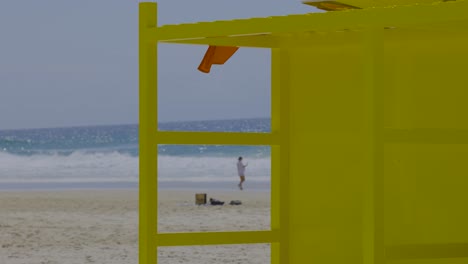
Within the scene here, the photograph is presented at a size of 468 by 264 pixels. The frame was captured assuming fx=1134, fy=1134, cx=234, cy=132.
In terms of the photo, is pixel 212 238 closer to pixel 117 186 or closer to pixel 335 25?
pixel 335 25

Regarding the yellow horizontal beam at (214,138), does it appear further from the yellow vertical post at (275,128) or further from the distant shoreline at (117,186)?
the distant shoreline at (117,186)

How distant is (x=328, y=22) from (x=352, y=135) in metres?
1.13

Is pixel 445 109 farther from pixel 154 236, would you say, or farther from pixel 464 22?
pixel 154 236

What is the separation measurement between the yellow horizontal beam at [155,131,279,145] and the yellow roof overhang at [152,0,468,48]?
374mm

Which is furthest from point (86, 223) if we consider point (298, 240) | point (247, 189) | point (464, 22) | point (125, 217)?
point (464, 22)

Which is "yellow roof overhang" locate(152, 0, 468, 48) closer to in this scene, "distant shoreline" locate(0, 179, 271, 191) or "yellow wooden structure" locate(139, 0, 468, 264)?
"yellow wooden structure" locate(139, 0, 468, 264)

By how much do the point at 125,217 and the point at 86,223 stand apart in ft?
4.81

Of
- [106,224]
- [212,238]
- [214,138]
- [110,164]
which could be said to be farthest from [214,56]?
[110,164]

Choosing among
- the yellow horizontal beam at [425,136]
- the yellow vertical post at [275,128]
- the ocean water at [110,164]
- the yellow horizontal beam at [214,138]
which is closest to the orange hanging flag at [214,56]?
the yellow vertical post at [275,128]

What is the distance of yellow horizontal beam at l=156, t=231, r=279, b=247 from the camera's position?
4.60 meters

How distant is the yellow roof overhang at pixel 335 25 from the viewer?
3.56 m

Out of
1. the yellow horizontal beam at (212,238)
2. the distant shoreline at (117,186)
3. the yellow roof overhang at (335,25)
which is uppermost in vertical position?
the yellow roof overhang at (335,25)

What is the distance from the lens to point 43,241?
1566 cm

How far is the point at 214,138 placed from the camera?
4.70 m
